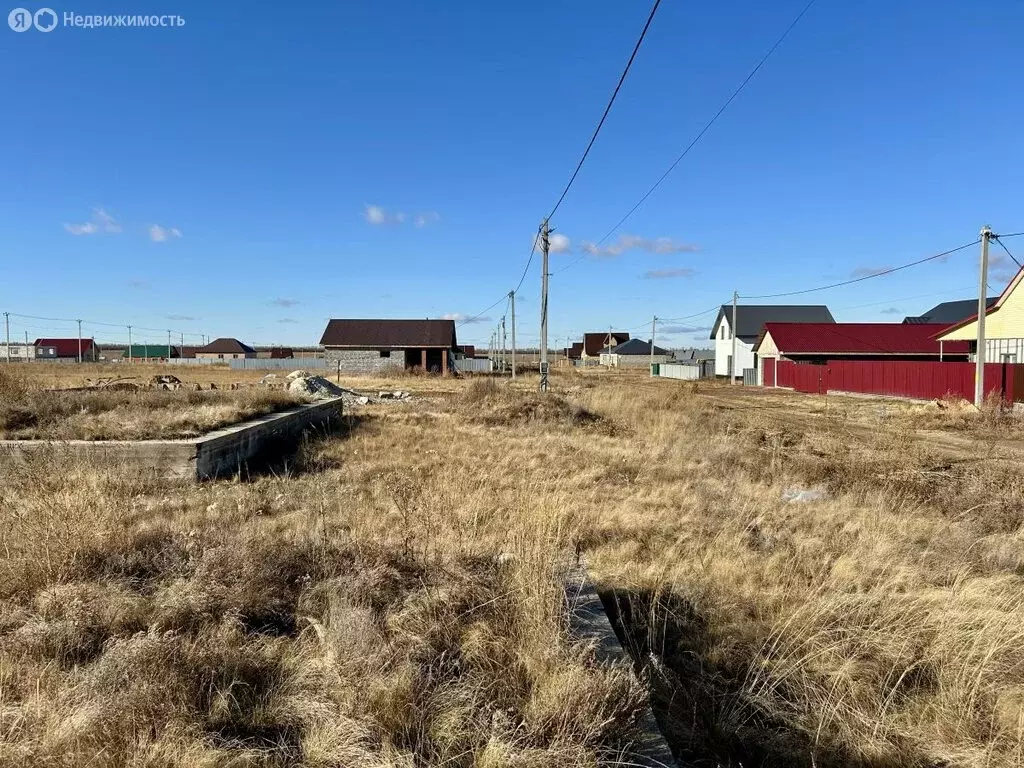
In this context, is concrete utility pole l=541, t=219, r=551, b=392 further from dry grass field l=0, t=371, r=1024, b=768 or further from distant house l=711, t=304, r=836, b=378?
distant house l=711, t=304, r=836, b=378

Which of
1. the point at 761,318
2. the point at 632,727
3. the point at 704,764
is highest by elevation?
the point at 761,318

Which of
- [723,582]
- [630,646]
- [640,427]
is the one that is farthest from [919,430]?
[630,646]

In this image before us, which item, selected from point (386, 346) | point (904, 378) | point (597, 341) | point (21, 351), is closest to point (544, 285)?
point (904, 378)

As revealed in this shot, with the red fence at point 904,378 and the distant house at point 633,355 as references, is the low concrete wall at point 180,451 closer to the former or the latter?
the red fence at point 904,378

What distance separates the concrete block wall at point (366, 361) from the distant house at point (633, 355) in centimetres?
4849

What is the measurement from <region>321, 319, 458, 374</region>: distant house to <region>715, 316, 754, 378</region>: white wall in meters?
22.6

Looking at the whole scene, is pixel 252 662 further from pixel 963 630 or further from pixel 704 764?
pixel 963 630

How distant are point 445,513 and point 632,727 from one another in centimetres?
318

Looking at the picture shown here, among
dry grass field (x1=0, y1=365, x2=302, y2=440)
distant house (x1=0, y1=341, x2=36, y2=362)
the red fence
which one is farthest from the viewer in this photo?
distant house (x1=0, y1=341, x2=36, y2=362)

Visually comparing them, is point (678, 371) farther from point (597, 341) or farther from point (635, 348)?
point (597, 341)

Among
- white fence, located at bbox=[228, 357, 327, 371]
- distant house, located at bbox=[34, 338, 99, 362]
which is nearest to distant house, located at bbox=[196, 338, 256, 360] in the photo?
distant house, located at bbox=[34, 338, 99, 362]

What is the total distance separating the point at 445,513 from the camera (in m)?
5.38

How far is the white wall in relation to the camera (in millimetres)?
47656

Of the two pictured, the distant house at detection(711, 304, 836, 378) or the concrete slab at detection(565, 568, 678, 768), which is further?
the distant house at detection(711, 304, 836, 378)
